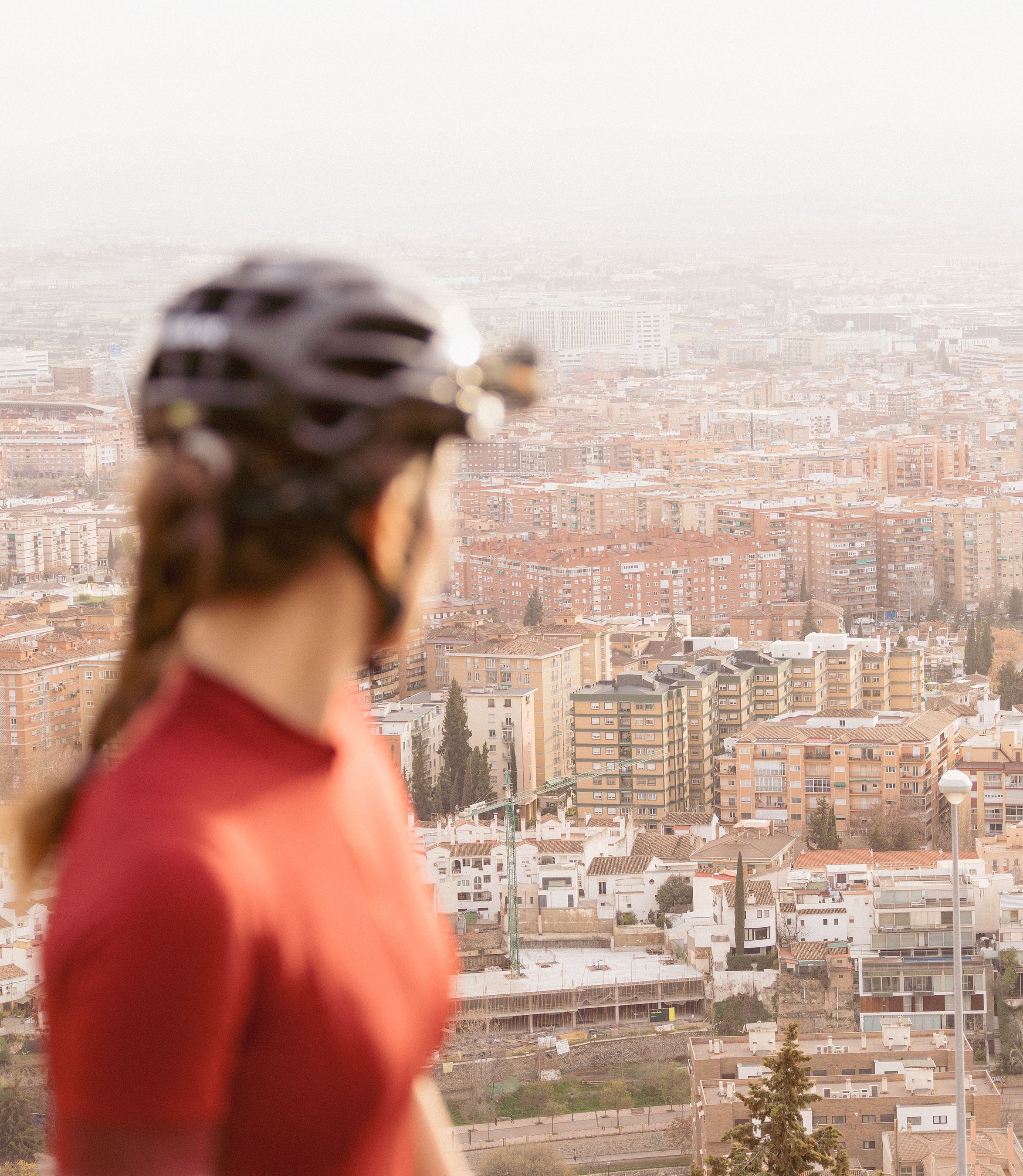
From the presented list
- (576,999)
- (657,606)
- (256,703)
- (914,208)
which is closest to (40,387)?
(657,606)

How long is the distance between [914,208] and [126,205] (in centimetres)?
1645

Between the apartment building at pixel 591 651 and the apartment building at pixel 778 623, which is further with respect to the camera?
the apartment building at pixel 778 623

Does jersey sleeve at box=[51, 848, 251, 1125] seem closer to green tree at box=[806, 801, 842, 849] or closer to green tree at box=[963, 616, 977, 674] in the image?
green tree at box=[806, 801, 842, 849]

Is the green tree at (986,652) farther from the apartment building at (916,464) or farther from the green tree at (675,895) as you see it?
the apartment building at (916,464)

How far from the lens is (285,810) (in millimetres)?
337

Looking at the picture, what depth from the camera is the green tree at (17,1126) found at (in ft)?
19.1

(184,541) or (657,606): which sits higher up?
(184,541)

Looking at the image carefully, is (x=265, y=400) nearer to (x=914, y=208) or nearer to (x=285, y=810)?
(x=285, y=810)

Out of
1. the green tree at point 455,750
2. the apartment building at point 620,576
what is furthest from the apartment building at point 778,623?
the green tree at point 455,750

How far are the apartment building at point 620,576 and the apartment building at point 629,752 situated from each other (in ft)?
16.3

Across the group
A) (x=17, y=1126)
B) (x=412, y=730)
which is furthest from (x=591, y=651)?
(x=17, y=1126)

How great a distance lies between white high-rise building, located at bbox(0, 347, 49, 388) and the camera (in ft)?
82.3

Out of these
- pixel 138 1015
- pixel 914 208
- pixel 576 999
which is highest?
pixel 914 208

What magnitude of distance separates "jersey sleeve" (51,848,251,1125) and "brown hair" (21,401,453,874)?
42 millimetres
